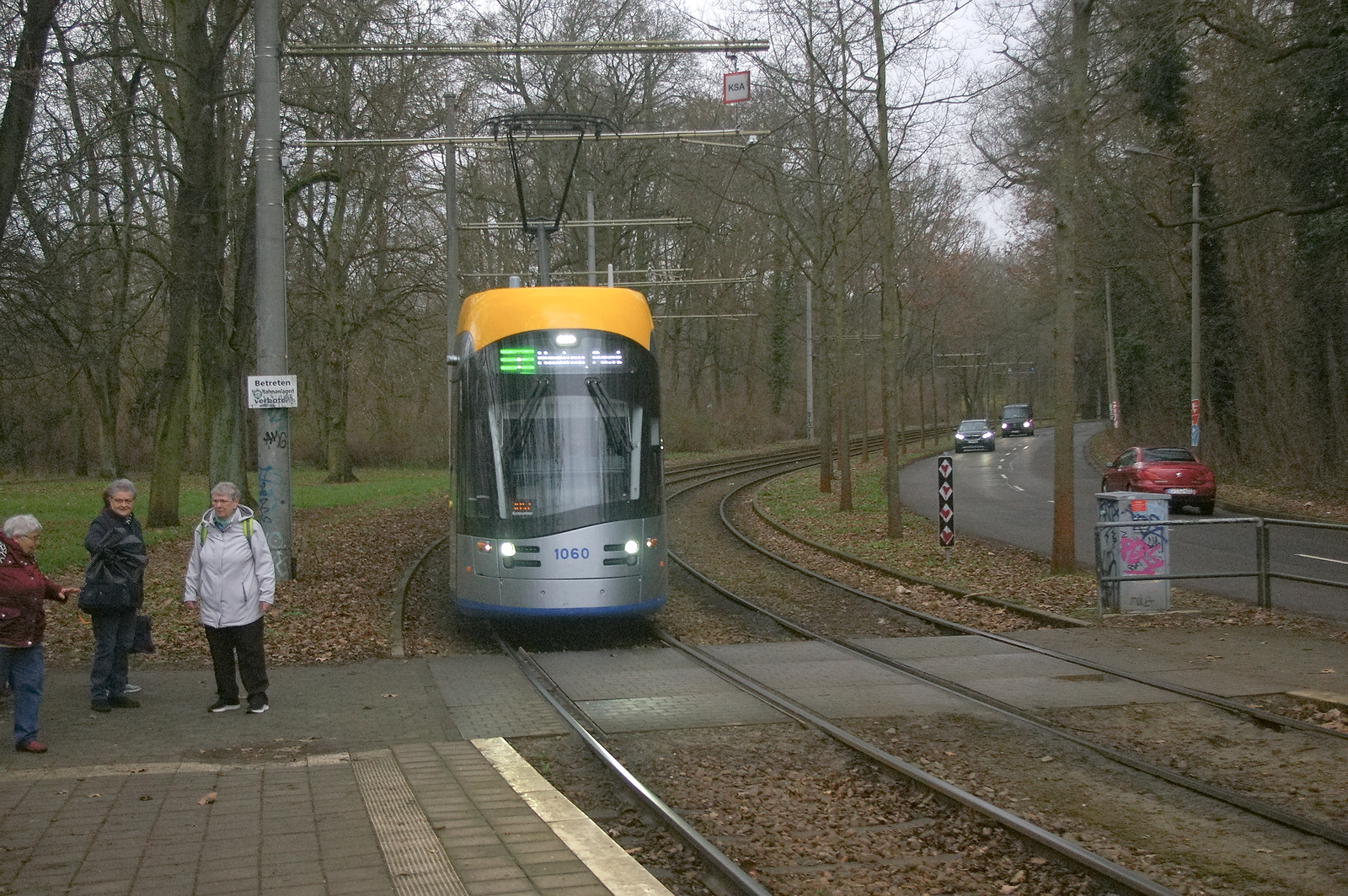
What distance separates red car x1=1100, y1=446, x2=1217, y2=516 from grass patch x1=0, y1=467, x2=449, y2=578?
Result: 17.2m

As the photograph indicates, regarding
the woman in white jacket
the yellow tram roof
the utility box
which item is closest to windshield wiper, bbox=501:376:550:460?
the yellow tram roof

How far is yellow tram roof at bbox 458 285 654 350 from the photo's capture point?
11.8 metres

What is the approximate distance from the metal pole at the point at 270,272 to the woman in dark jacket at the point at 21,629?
6.30 meters

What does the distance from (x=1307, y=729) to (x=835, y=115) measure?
15991 millimetres

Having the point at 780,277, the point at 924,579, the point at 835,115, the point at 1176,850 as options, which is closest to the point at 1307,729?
the point at 1176,850

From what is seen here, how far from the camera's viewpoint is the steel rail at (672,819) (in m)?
5.17

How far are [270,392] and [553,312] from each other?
12.3 ft

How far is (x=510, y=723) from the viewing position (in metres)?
8.28

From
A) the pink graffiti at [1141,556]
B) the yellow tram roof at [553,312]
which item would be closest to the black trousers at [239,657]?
the yellow tram roof at [553,312]

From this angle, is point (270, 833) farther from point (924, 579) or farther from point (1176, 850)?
point (924, 579)

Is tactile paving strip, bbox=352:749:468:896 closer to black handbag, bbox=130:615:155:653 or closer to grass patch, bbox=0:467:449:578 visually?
black handbag, bbox=130:615:155:653

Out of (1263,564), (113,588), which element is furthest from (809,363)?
(113,588)

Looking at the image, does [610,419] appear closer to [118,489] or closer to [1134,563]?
[118,489]

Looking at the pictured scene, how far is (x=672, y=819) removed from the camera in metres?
6.01
